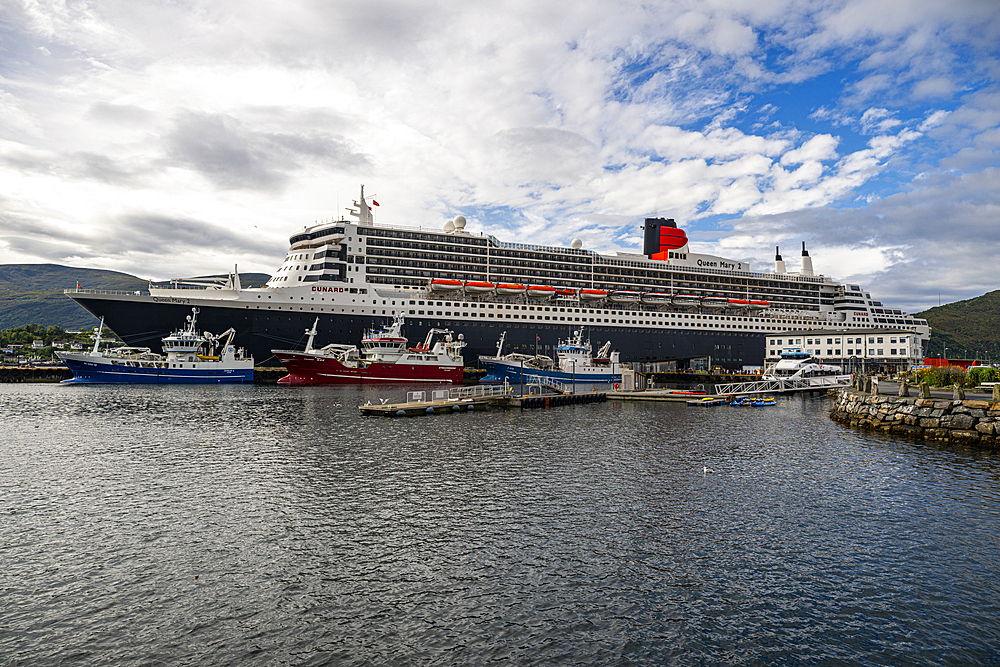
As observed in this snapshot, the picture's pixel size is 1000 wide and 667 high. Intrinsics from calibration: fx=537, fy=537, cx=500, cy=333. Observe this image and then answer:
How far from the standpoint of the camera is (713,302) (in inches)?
2928

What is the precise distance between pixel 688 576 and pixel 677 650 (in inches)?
107

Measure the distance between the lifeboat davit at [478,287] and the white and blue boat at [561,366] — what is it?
5858 mm

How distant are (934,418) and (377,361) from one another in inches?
1838

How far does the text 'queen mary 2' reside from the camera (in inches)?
2188

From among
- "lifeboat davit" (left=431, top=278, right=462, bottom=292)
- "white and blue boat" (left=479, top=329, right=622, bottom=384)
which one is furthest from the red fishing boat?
"lifeboat davit" (left=431, top=278, right=462, bottom=292)

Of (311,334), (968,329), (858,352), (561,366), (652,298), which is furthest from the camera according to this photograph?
A: (968,329)

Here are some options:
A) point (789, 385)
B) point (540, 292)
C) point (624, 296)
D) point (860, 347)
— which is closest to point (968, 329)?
point (860, 347)

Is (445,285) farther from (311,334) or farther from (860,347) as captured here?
(860,347)

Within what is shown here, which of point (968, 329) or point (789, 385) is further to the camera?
point (968, 329)

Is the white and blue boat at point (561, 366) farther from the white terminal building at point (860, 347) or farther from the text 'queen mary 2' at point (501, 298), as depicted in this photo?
the white terminal building at point (860, 347)

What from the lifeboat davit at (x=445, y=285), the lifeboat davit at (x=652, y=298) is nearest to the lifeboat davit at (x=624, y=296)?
the lifeboat davit at (x=652, y=298)

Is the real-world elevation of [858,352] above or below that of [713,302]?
below

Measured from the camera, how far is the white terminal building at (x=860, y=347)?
2662 inches

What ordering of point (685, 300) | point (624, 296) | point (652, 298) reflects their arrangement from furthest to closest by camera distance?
Answer: point (685, 300), point (652, 298), point (624, 296)
